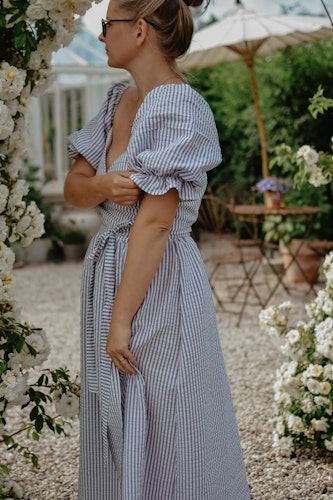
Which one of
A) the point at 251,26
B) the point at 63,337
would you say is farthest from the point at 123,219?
the point at 251,26

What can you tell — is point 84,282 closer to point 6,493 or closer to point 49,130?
point 6,493

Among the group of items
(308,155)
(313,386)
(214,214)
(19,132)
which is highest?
(19,132)

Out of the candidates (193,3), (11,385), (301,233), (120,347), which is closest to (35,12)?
(193,3)

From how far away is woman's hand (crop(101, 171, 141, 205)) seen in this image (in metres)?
1.89

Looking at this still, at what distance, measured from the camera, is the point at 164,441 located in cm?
199

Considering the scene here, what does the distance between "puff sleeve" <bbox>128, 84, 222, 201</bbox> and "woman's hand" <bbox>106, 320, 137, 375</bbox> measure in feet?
1.16

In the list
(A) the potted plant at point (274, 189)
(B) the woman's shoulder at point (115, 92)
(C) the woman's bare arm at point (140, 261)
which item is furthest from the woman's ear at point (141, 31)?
(A) the potted plant at point (274, 189)

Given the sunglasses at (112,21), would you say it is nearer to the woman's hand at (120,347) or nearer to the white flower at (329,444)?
the woman's hand at (120,347)

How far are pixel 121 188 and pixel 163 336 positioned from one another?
0.40m

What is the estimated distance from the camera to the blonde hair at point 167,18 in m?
1.90

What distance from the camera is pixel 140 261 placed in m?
1.88

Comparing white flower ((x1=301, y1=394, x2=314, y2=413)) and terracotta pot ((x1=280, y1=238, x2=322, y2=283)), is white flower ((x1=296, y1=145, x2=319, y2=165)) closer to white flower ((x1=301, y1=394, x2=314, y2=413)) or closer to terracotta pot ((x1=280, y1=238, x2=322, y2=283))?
white flower ((x1=301, y1=394, x2=314, y2=413))

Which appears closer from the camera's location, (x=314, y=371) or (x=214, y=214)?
(x=314, y=371)

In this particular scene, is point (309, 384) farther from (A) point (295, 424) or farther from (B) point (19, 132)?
(B) point (19, 132)
